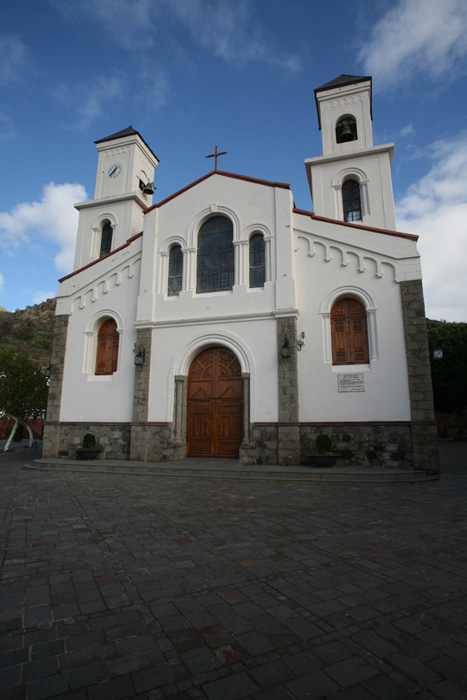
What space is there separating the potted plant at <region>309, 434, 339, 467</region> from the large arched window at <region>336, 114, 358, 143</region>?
A: 12640mm

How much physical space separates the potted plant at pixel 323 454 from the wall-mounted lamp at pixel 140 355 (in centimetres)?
638

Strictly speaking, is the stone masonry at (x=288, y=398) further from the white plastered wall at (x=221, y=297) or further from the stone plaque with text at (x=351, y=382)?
the stone plaque with text at (x=351, y=382)

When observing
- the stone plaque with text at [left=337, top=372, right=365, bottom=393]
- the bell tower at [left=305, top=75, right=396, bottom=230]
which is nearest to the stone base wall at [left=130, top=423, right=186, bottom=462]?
the stone plaque with text at [left=337, top=372, right=365, bottom=393]

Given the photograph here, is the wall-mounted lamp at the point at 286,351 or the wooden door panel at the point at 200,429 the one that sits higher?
the wall-mounted lamp at the point at 286,351

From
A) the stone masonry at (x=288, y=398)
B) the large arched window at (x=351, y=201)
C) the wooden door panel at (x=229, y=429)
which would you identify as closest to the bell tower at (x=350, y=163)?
the large arched window at (x=351, y=201)

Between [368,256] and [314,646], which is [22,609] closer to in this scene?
[314,646]

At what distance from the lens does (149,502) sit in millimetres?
7203

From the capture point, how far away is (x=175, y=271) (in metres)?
14.4

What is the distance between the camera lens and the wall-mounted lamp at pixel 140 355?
13344 millimetres

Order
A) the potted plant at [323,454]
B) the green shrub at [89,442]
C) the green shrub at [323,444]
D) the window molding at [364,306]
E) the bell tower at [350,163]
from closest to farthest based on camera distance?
the potted plant at [323,454]
the green shrub at [323,444]
the window molding at [364,306]
the green shrub at [89,442]
the bell tower at [350,163]

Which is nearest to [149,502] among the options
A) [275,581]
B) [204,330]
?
[275,581]

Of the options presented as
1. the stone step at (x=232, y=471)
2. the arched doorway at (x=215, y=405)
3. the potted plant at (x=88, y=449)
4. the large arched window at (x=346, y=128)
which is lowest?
the stone step at (x=232, y=471)

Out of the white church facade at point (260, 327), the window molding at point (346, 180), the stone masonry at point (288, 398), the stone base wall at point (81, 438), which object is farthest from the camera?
the window molding at point (346, 180)

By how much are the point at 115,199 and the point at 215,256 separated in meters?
7.57
